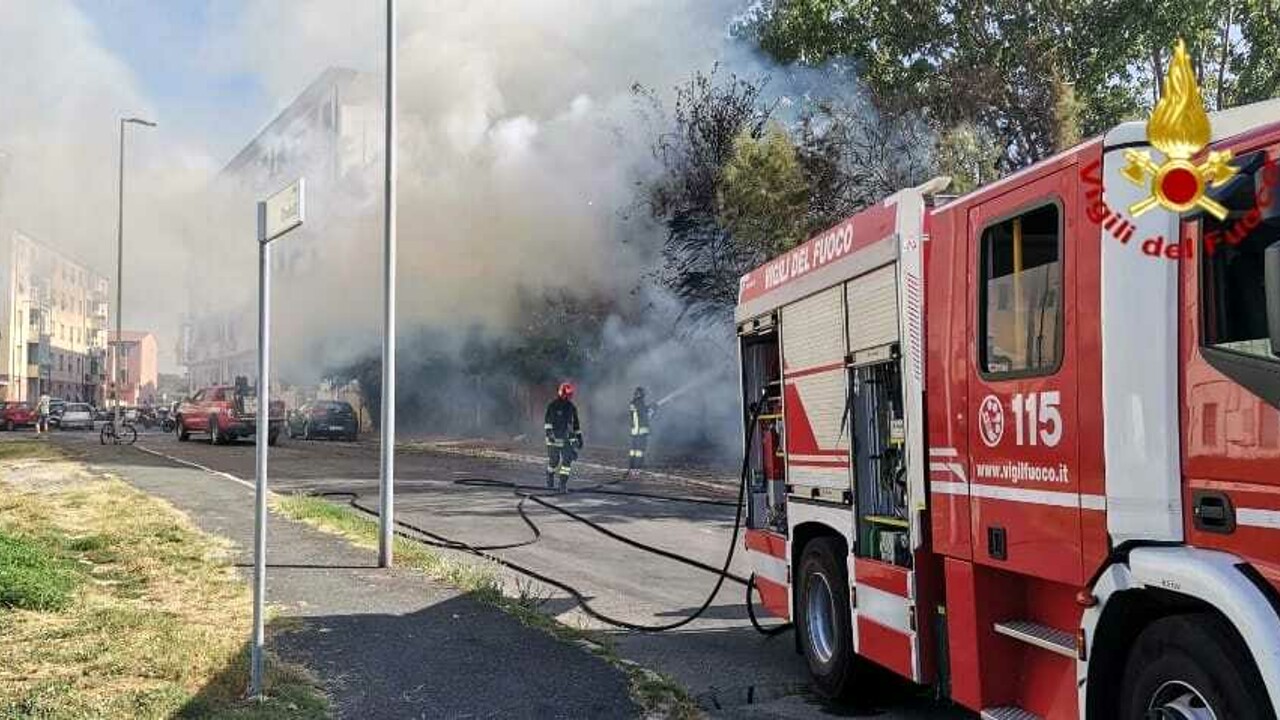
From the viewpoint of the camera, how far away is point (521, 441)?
99.1ft

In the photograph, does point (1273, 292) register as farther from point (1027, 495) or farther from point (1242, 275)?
point (1027, 495)

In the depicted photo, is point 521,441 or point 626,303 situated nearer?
point 626,303

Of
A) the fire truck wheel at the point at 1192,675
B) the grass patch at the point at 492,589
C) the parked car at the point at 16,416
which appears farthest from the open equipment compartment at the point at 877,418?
the parked car at the point at 16,416

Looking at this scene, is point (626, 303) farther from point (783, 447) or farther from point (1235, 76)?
point (783, 447)

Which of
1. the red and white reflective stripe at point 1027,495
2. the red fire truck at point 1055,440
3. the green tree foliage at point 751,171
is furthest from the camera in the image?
the green tree foliage at point 751,171

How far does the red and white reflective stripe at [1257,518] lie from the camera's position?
2.62 meters

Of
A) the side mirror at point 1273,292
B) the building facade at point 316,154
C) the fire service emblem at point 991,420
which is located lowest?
the fire service emblem at point 991,420

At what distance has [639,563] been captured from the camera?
9695mm

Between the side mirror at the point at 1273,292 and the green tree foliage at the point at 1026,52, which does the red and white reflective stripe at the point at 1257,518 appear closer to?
the side mirror at the point at 1273,292

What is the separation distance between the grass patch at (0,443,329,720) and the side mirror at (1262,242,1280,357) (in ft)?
12.7

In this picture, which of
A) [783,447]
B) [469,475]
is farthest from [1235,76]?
[783,447]

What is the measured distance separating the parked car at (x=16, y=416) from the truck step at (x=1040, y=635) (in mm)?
48071

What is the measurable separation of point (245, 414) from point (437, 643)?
79.1 ft

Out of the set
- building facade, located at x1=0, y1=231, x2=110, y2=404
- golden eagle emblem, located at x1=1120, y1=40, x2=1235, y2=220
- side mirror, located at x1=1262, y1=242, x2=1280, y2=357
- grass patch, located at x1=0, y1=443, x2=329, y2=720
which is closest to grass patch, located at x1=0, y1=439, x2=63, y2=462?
grass patch, located at x1=0, y1=443, x2=329, y2=720
